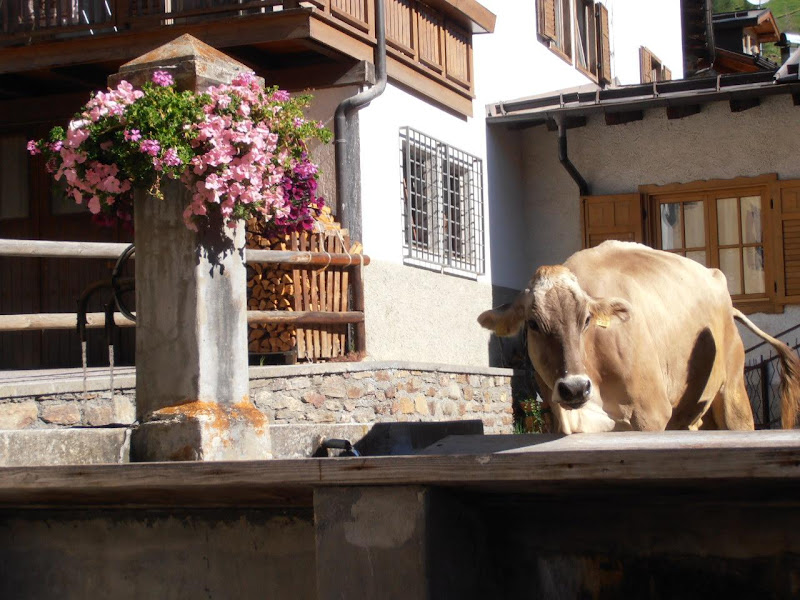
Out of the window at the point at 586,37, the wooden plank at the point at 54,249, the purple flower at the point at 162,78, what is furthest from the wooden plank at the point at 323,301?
the window at the point at 586,37

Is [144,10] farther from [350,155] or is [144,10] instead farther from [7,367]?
[7,367]

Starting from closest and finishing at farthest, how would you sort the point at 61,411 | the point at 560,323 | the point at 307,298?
the point at 560,323 < the point at 61,411 < the point at 307,298

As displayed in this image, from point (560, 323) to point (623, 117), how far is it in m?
11.1

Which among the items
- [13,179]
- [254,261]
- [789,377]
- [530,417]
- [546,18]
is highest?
[546,18]

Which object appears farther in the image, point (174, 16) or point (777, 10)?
point (777, 10)

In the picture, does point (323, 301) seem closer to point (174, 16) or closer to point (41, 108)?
point (174, 16)

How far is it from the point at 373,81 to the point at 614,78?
10239mm

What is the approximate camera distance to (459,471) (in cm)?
392

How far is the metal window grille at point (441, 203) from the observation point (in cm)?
1521

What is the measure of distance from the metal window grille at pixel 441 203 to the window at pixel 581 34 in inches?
165

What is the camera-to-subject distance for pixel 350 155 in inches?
549

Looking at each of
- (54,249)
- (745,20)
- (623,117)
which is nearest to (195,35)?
(54,249)

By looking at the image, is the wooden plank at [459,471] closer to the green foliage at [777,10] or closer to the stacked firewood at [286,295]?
the stacked firewood at [286,295]

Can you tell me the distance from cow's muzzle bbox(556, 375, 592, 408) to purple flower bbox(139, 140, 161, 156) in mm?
2324
